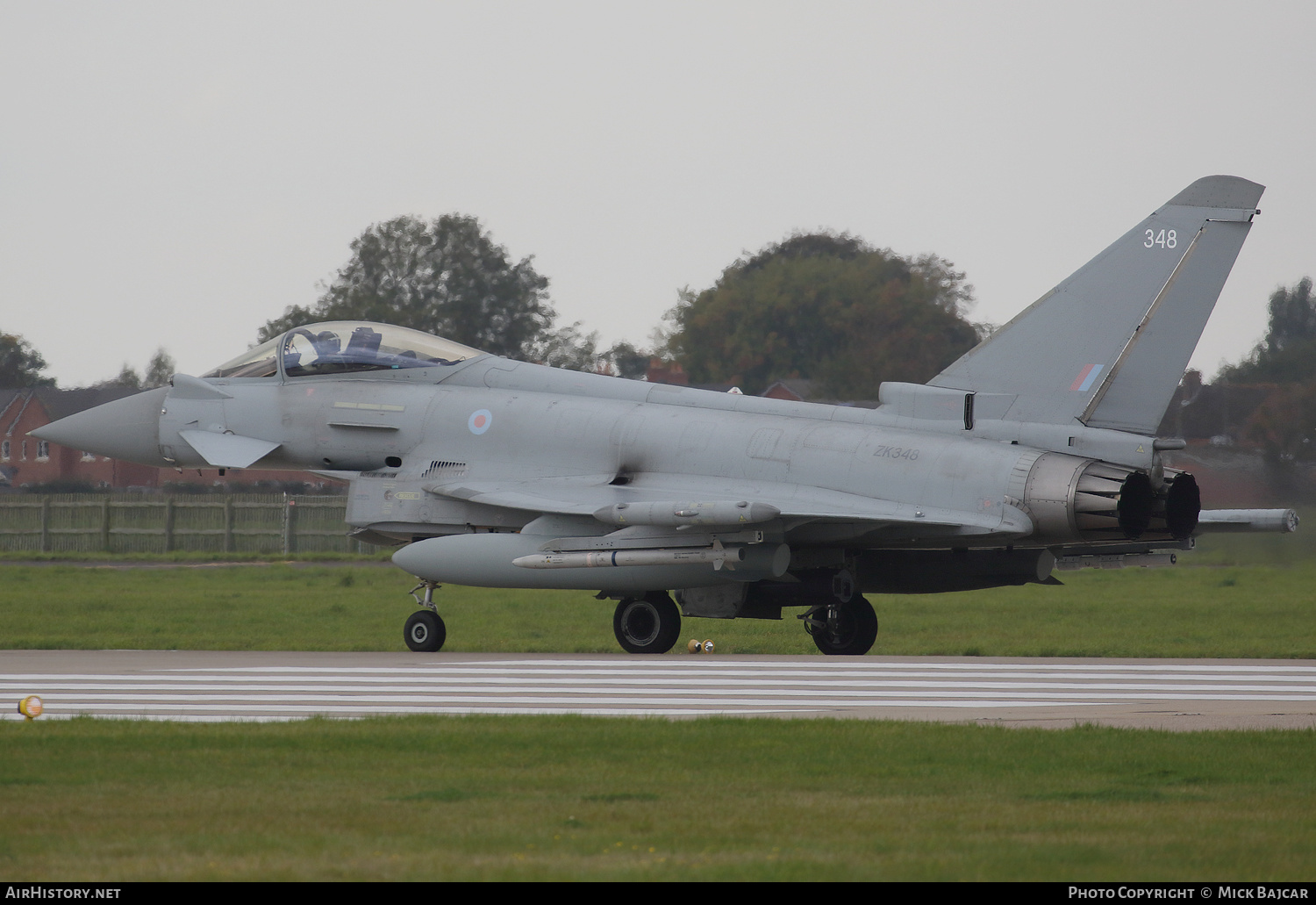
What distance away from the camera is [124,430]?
19.8m

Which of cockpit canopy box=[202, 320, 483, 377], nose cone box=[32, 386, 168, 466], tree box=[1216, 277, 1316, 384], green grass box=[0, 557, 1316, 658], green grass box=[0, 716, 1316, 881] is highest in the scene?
tree box=[1216, 277, 1316, 384]

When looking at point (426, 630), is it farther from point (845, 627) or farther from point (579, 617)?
point (579, 617)

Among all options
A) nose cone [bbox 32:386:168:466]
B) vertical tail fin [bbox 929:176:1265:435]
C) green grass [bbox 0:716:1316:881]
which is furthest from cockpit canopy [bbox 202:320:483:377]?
green grass [bbox 0:716:1316:881]

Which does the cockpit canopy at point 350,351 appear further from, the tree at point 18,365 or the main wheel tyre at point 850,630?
the tree at point 18,365

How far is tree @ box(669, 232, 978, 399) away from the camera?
182 ft

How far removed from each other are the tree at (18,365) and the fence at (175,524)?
121ft

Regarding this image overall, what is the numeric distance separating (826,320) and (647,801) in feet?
182

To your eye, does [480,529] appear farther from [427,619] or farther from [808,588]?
[808,588]

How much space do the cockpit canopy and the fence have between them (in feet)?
85.3

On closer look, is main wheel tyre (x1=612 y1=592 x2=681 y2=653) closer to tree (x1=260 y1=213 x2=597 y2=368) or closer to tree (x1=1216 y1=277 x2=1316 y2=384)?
tree (x1=1216 y1=277 x2=1316 y2=384)

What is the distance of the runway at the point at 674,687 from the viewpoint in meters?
11.2

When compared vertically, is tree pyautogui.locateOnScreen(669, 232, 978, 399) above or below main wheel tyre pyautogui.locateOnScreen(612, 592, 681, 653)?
above

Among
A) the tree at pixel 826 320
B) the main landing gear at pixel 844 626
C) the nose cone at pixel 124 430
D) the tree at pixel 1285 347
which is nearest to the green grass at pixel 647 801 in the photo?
the main landing gear at pixel 844 626

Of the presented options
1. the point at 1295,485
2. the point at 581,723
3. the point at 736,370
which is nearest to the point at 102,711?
the point at 581,723
